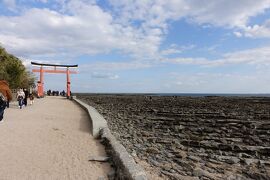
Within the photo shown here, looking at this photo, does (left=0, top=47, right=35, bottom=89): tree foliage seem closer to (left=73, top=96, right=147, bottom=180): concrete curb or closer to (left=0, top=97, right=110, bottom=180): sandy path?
(left=0, top=97, right=110, bottom=180): sandy path

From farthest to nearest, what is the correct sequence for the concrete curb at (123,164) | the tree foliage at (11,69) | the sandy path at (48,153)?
the tree foliage at (11,69)
the sandy path at (48,153)
the concrete curb at (123,164)

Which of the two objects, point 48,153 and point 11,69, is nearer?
point 48,153

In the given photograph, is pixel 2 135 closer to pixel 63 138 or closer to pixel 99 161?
pixel 63 138

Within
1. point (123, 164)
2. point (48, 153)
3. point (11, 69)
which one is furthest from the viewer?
point (11, 69)

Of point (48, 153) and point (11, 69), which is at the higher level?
point (11, 69)

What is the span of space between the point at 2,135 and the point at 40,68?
3295 cm

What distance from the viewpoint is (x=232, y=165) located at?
23.7ft

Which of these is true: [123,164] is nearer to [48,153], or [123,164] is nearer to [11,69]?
[48,153]

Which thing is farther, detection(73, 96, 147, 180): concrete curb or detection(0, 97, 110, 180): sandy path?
detection(0, 97, 110, 180): sandy path

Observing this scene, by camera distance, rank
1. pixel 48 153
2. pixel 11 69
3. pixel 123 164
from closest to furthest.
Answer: pixel 123 164 → pixel 48 153 → pixel 11 69

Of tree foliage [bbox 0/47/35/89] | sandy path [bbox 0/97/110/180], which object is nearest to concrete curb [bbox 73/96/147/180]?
sandy path [bbox 0/97/110/180]

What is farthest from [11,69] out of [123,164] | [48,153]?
[123,164]

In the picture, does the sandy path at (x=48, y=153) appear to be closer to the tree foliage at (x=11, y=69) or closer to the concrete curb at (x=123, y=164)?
the concrete curb at (x=123, y=164)

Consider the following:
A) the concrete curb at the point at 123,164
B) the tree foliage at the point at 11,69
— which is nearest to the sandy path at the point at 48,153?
the concrete curb at the point at 123,164
